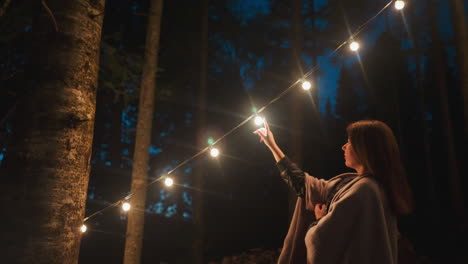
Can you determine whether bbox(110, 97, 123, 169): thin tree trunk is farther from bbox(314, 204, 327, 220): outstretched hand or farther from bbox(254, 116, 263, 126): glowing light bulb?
bbox(314, 204, 327, 220): outstretched hand

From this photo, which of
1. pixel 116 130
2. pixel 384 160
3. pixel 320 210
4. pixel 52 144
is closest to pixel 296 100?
pixel 320 210

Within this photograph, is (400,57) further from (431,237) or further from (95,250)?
(95,250)

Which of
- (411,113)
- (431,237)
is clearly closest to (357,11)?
(431,237)

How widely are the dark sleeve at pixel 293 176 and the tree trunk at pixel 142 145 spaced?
13.0ft

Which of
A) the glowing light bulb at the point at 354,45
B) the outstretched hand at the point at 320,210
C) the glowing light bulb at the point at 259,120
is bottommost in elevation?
the outstretched hand at the point at 320,210

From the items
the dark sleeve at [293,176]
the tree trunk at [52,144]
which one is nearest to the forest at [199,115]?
the tree trunk at [52,144]

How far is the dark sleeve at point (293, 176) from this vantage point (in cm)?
299

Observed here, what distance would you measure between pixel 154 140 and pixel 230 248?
21.8ft

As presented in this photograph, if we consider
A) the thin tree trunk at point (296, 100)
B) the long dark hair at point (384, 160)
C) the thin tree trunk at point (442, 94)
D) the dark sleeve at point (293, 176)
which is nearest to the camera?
the long dark hair at point (384, 160)

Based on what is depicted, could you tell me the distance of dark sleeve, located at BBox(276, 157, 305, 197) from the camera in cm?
299

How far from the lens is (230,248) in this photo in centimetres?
1598

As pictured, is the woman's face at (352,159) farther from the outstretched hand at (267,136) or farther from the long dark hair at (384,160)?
the outstretched hand at (267,136)

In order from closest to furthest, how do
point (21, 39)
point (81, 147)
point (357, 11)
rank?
1. point (81, 147)
2. point (21, 39)
3. point (357, 11)

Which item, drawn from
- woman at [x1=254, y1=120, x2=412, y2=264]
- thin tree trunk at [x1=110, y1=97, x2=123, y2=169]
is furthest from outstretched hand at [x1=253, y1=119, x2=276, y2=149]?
thin tree trunk at [x1=110, y1=97, x2=123, y2=169]
